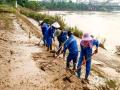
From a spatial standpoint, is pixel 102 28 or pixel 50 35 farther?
pixel 102 28

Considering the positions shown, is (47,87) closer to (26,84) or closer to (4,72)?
(26,84)

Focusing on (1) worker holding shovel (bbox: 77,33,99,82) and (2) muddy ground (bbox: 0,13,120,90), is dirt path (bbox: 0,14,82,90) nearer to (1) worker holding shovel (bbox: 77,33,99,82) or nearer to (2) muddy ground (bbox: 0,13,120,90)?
(2) muddy ground (bbox: 0,13,120,90)

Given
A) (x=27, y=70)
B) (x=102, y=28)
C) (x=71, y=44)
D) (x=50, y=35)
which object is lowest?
(x=102, y=28)

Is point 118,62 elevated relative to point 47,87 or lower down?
lower down

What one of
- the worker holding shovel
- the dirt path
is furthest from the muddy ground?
the worker holding shovel

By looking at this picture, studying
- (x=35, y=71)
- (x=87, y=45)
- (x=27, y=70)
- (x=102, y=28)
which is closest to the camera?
(x=87, y=45)

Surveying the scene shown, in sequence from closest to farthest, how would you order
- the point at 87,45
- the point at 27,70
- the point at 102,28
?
1. the point at 87,45
2. the point at 27,70
3. the point at 102,28

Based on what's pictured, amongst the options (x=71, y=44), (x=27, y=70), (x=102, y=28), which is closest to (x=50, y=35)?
(x=71, y=44)

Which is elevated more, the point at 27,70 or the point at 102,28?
the point at 27,70

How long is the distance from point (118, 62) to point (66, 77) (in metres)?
8.13

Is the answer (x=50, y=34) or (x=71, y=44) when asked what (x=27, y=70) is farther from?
(x=50, y=34)

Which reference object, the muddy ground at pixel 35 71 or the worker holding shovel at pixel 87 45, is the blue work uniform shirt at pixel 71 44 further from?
the muddy ground at pixel 35 71

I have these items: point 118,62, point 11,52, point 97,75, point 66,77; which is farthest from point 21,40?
point 66,77

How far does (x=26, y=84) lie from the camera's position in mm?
9945
